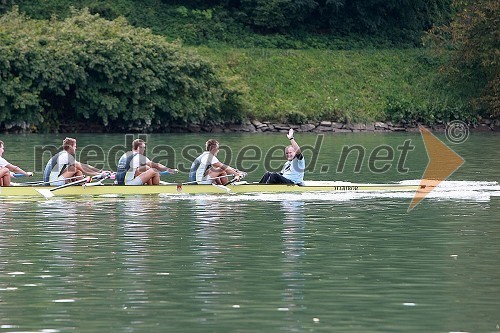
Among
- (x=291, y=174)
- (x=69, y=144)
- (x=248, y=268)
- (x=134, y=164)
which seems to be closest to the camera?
(x=248, y=268)

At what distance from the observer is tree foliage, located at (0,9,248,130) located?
177 ft

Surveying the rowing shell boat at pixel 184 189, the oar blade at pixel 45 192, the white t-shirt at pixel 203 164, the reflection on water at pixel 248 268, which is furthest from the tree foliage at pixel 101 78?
the reflection on water at pixel 248 268

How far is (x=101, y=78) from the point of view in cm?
5575

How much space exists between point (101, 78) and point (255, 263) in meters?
38.5

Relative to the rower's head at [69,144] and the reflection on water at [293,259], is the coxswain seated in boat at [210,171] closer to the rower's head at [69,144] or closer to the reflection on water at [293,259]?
the reflection on water at [293,259]

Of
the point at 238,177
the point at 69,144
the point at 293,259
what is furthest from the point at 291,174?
the point at 293,259

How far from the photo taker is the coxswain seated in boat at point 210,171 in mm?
28984

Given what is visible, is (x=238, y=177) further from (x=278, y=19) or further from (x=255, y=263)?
(x=278, y=19)

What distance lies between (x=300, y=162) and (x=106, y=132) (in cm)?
2870

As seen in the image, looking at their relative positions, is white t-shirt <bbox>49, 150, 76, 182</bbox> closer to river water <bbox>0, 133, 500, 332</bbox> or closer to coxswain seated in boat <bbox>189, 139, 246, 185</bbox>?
river water <bbox>0, 133, 500, 332</bbox>

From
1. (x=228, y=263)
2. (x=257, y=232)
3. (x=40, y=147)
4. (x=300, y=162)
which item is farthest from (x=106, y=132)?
(x=228, y=263)

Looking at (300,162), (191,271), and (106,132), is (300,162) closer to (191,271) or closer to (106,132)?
(191,271)

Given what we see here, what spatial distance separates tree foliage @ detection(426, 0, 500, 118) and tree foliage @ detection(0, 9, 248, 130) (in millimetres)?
11984

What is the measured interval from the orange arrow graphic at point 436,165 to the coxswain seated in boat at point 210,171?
4.10 meters
